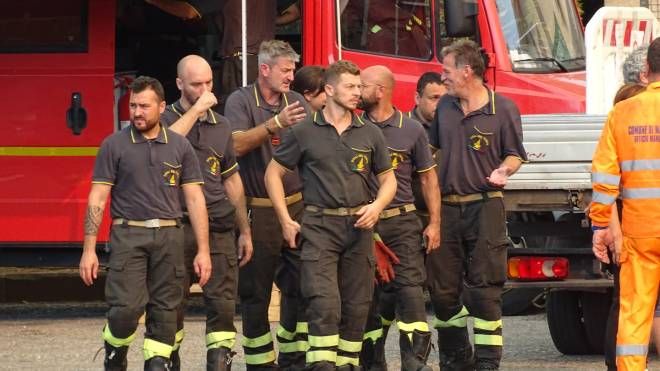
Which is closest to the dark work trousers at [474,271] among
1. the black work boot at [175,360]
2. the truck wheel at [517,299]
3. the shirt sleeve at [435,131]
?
the shirt sleeve at [435,131]

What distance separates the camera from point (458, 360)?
989 centimetres

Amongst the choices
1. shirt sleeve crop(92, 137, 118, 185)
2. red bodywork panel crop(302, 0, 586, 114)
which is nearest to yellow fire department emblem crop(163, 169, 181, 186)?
shirt sleeve crop(92, 137, 118, 185)

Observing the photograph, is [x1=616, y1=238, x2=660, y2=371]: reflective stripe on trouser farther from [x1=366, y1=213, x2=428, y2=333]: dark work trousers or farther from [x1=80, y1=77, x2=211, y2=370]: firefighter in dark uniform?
[x1=80, y1=77, x2=211, y2=370]: firefighter in dark uniform

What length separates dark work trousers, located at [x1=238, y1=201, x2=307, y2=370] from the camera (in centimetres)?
974

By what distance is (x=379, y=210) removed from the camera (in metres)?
9.00

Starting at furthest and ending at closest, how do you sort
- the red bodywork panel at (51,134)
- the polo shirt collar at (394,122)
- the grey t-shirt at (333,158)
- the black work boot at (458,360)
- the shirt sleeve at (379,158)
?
1. the red bodywork panel at (51,134)
2. the black work boot at (458,360)
3. the polo shirt collar at (394,122)
4. the shirt sleeve at (379,158)
5. the grey t-shirt at (333,158)

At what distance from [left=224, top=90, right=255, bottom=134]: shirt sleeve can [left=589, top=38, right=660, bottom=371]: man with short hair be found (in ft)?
7.35

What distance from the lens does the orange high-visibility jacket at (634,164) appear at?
834 cm

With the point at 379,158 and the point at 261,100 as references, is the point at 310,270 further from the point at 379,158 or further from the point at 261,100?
the point at 261,100

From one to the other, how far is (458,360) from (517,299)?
8.16ft

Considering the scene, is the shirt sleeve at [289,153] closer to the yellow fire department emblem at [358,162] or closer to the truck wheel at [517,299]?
the yellow fire department emblem at [358,162]

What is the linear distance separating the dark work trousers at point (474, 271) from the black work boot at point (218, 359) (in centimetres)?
128

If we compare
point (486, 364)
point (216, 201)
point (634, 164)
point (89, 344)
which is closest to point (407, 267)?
point (486, 364)

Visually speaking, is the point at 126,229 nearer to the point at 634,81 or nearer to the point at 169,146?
the point at 169,146
